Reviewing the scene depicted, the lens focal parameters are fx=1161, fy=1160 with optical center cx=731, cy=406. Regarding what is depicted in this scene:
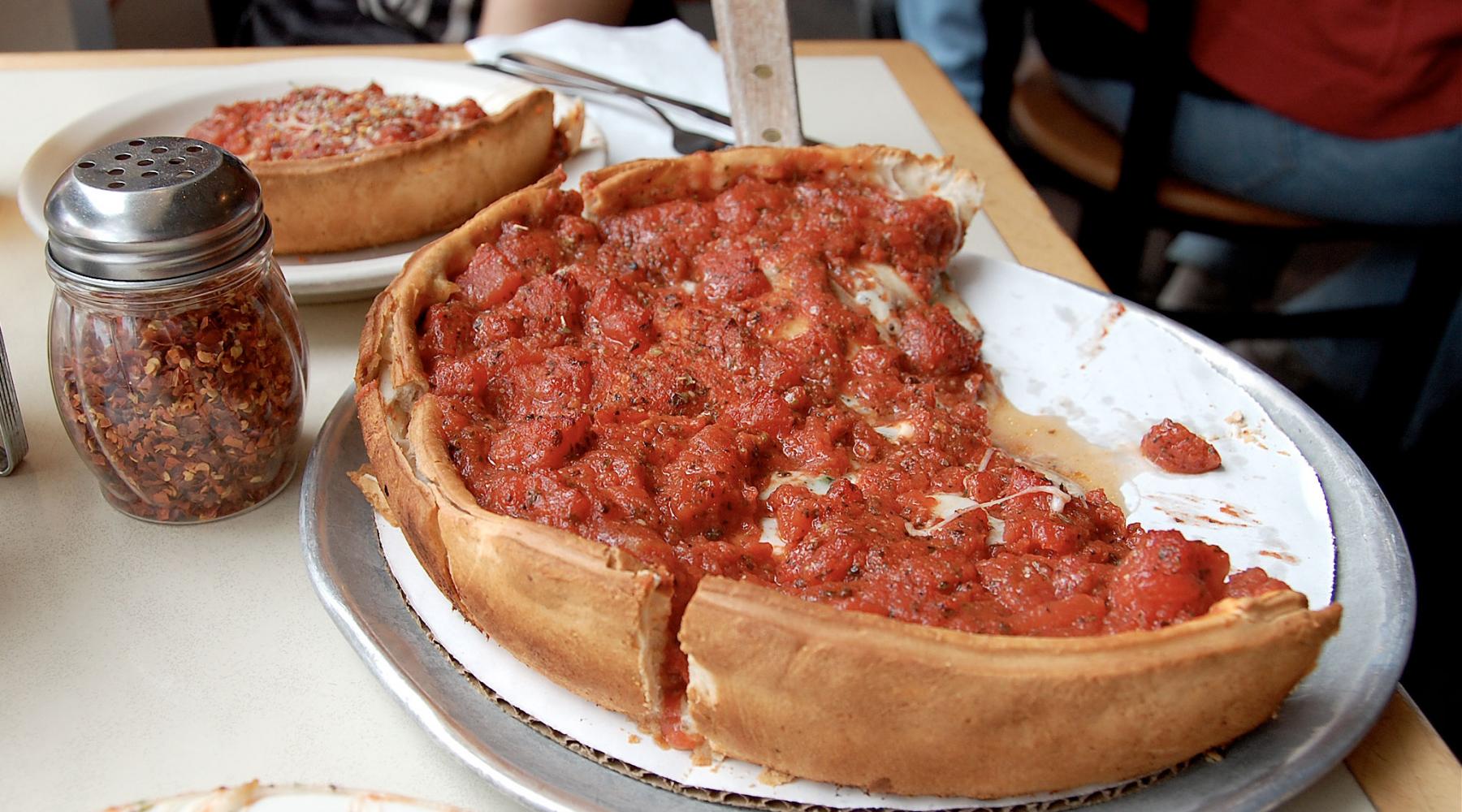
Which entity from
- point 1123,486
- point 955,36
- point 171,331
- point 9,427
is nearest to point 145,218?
point 171,331

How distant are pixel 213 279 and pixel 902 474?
0.74 m

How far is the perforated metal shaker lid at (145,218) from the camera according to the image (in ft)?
3.57

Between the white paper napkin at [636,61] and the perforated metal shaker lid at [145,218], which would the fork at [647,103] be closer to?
the white paper napkin at [636,61]


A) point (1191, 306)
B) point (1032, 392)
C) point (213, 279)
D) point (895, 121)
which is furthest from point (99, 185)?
point (1191, 306)

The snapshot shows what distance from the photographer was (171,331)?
1180 millimetres

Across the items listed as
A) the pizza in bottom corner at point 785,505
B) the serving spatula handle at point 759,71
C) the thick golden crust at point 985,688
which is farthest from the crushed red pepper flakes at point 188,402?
the serving spatula handle at point 759,71

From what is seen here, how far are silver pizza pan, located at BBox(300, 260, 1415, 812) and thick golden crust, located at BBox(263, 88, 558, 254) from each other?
18.7 inches

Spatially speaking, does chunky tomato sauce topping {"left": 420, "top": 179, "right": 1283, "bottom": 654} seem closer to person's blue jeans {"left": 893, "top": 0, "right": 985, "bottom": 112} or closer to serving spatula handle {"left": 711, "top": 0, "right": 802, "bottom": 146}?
serving spatula handle {"left": 711, "top": 0, "right": 802, "bottom": 146}

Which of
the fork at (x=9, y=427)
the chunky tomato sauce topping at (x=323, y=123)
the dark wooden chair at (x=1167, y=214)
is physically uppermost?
the chunky tomato sauce topping at (x=323, y=123)

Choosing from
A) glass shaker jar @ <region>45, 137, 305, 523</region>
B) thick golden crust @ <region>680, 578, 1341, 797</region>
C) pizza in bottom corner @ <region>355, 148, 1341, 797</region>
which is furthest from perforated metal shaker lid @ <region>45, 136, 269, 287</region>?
thick golden crust @ <region>680, 578, 1341, 797</region>

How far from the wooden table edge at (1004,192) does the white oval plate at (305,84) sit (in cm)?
35

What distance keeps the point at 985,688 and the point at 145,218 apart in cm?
87

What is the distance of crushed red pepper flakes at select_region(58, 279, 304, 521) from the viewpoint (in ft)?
3.89

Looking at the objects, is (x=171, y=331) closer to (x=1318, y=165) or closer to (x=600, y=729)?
(x=600, y=729)
